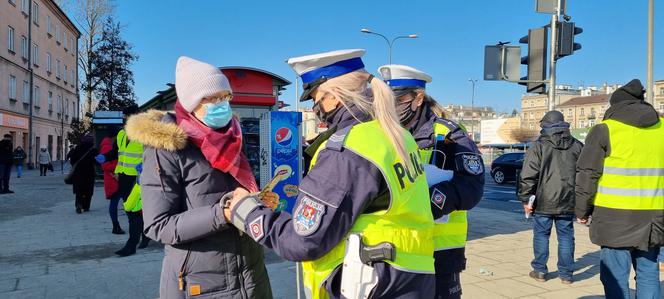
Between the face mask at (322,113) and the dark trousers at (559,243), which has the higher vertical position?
the face mask at (322,113)

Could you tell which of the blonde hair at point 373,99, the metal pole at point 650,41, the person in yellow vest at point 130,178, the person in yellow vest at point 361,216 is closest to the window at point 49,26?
the person in yellow vest at point 130,178

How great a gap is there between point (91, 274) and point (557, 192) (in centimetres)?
538

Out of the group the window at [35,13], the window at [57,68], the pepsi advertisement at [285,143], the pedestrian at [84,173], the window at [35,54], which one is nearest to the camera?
the pepsi advertisement at [285,143]

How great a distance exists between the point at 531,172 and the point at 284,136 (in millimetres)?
4256

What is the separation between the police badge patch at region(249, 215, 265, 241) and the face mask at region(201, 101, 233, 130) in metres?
0.84

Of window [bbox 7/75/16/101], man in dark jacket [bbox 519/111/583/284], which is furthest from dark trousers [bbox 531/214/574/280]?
window [bbox 7/75/16/101]

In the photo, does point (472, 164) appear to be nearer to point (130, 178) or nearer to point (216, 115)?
point (216, 115)

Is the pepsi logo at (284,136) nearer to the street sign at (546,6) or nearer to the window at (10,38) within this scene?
the street sign at (546,6)

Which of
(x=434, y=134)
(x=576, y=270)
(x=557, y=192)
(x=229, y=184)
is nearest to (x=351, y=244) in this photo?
(x=229, y=184)

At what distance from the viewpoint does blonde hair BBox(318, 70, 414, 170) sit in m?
1.66

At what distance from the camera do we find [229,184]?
233cm

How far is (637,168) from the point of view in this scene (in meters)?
3.35

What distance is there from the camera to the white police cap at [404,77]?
2.87 meters

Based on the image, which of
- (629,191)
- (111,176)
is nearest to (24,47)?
(111,176)
